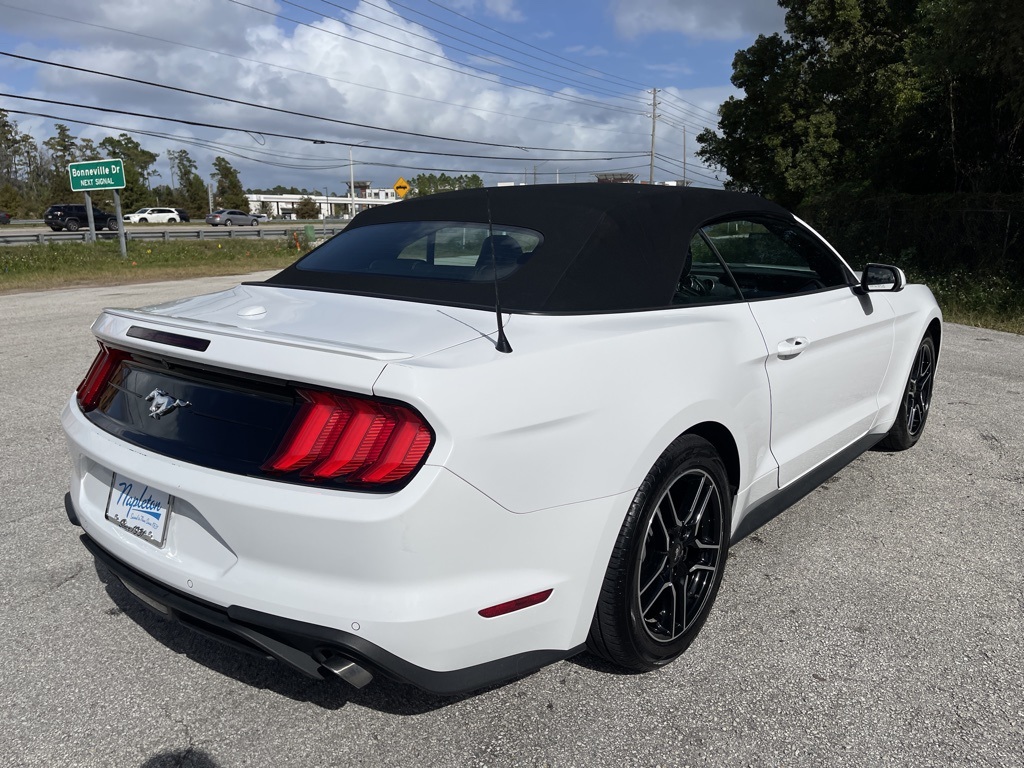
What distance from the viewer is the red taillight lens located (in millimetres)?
2656

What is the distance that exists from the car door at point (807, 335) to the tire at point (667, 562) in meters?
0.56

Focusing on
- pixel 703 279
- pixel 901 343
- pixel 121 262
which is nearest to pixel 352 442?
pixel 703 279

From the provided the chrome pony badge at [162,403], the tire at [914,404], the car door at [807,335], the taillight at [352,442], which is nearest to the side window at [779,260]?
the car door at [807,335]

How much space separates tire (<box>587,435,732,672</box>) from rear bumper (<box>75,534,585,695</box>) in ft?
0.78

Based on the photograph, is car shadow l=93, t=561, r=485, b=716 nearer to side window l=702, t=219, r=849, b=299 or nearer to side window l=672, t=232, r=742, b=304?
side window l=672, t=232, r=742, b=304

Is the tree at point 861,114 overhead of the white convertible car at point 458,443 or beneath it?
overhead

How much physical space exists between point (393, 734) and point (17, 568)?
2050 mm

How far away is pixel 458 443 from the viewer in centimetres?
197

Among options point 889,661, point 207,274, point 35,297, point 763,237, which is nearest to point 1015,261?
point 763,237

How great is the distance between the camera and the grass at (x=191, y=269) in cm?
1238

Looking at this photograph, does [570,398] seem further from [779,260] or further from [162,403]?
[779,260]

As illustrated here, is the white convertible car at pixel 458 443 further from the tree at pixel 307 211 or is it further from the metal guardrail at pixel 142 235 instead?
the tree at pixel 307 211

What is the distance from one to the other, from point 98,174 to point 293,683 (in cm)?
2504

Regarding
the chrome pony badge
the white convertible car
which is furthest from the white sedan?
the chrome pony badge
